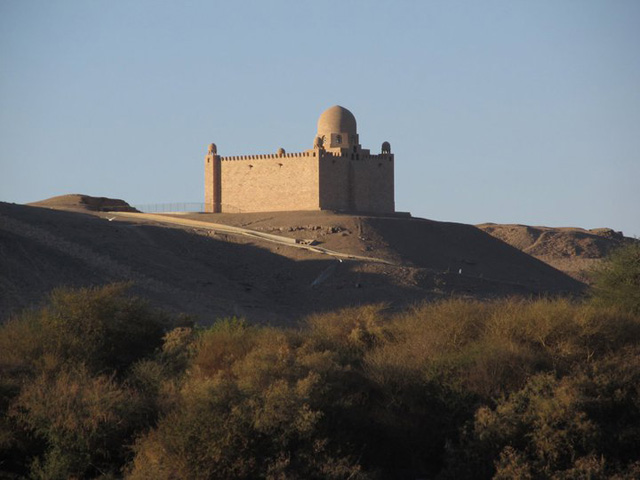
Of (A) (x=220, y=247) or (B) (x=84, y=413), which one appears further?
(A) (x=220, y=247)

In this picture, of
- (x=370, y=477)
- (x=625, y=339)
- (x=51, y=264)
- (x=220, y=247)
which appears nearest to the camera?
(x=370, y=477)

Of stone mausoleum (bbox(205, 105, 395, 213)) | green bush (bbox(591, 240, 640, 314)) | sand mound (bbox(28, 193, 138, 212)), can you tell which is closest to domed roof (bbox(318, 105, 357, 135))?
stone mausoleum (bbox(205, 105, 395, 213))

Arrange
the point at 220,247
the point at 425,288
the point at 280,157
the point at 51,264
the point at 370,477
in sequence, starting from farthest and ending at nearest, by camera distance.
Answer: the point at 280,157, the point at 220,247, the point at 425,288, the point at 51,264, the point at 370,477

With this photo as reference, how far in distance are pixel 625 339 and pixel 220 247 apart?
20.2 meters

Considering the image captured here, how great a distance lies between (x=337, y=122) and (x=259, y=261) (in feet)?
42.9

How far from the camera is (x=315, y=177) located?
149 ft

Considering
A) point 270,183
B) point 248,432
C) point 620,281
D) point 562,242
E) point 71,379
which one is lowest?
point 248,432

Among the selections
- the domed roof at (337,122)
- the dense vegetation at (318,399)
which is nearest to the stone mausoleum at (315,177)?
the domed roof at (337,122)

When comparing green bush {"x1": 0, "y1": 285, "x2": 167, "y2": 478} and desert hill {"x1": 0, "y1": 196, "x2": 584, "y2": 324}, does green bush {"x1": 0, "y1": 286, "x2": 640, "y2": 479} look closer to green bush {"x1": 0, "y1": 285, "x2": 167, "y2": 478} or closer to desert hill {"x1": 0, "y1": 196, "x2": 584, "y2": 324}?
green bush {"x1": 0, "y1": 285, "x2": 167, "y2": 478}

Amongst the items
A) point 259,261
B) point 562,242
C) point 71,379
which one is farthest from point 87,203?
point 71,379

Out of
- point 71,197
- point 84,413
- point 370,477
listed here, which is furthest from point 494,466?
point 71,197

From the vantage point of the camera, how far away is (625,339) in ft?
63.5

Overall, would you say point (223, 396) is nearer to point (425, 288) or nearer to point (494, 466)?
point (494, 466)

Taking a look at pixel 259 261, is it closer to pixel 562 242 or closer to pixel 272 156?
pixel 272 156
